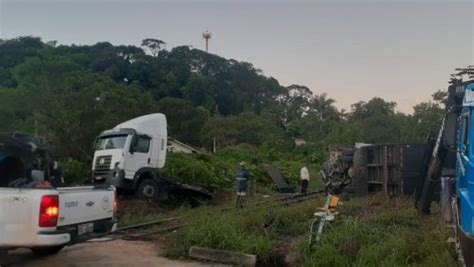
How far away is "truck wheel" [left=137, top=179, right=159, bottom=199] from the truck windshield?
1.62m

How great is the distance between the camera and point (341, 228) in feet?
29.3

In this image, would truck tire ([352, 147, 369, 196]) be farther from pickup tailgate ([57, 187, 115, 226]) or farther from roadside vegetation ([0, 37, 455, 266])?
Answer: pickup tailgate ([57, 187, 115, 226])

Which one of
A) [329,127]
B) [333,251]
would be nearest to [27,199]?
[333,251]

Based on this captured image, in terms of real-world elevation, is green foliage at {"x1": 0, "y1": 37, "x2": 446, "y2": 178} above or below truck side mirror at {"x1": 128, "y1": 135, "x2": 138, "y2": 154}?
above

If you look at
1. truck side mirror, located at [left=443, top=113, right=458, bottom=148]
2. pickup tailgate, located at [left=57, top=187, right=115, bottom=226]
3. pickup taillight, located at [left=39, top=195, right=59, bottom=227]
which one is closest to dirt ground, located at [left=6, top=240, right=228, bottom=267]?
pickup tailgate, located at [left=57, top=187, right=115, bottom=226]

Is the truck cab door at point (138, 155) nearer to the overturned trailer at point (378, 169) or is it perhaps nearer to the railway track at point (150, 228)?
the railway track at point (150, 228)

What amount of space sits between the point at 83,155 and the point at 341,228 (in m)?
17.4

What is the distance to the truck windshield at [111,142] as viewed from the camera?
19.0m

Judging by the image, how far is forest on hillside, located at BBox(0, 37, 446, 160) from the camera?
24766 millimetres

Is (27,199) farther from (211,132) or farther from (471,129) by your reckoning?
(211,132)

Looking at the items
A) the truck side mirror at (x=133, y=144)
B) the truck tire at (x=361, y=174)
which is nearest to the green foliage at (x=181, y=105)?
the truck tire at (x=361, y=174)

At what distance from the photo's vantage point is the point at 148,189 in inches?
751

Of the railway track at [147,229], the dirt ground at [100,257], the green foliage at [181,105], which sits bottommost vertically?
the railway track at [147,229]

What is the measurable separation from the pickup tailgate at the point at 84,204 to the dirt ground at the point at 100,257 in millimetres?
1112
